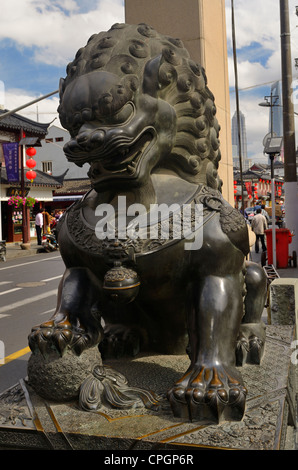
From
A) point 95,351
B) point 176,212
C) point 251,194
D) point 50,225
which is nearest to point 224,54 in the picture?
point 176,212

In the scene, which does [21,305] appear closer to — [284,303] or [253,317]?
[284,303]

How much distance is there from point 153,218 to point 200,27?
2721 millimetres

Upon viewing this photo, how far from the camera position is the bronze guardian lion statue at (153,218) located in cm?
150

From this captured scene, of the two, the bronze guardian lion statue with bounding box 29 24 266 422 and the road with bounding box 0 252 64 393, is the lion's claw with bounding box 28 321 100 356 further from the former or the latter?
the road with bounding box 0 252 64 393

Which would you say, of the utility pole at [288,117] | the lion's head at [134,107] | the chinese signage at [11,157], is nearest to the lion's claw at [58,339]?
the lion's head at [134,107]

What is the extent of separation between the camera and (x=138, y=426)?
4.61 feet

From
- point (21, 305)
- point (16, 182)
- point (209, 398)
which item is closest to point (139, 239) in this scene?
point (209, 398)

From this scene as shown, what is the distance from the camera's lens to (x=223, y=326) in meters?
1.56

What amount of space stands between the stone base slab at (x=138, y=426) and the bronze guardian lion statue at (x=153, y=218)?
74 mm

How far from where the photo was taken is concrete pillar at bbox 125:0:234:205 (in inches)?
148

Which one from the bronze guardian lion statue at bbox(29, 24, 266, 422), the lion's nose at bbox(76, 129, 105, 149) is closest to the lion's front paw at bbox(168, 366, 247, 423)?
the bronze guardian lion statue at bbox(29, 24, 266, 422)

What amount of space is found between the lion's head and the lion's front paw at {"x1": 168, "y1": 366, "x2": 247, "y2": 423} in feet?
2.33

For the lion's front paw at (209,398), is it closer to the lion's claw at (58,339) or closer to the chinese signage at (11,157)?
the lion's claw at (58,339)
